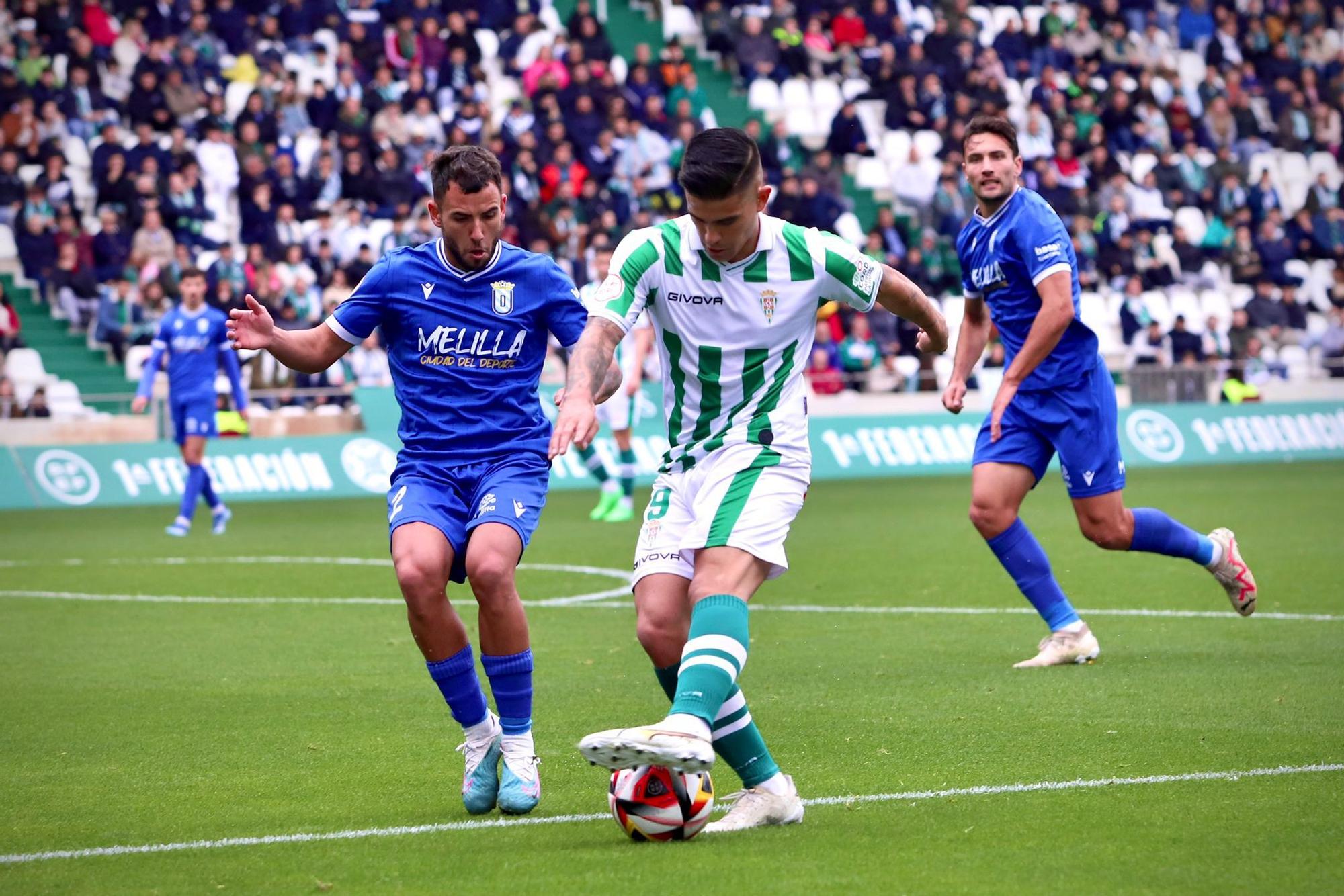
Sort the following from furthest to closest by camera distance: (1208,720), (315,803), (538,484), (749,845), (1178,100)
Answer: (1178,100)
(1208,720)
(538,484)
(315,803)
(749,845)

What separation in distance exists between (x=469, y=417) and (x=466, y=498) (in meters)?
0.28

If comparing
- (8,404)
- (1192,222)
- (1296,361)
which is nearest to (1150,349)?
(1296,361)

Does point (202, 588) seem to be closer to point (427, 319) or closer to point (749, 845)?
point (427, 319)

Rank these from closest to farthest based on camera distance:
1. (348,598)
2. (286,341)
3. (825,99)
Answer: (286,341)
(348,598)
(825,99)

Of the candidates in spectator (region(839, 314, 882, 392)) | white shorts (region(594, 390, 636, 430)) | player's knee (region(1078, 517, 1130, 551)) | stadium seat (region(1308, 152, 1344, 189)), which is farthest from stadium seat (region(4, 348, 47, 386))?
stadium seat (region(1308, 152, 1344, 189))

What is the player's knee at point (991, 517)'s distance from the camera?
8516 millimetres

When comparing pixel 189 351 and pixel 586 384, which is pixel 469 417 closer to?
pixel 586 384

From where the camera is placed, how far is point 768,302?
544 centimetres

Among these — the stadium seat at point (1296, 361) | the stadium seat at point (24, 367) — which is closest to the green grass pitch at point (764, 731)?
the stadium seat at point (24, 367)

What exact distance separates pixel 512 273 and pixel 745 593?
1602mm

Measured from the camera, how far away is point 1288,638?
9062mm

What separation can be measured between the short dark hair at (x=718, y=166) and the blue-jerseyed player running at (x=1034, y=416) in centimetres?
337

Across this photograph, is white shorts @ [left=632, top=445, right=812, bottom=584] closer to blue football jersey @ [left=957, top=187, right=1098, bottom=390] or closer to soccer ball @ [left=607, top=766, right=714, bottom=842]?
soccer ball @ [left=607, top=766, right=714, bottom=842]

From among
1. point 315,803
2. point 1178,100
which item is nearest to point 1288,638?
point 315,803
